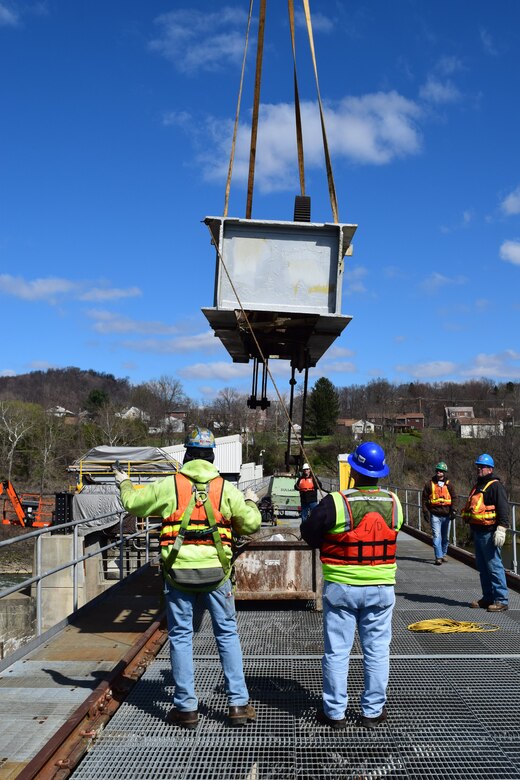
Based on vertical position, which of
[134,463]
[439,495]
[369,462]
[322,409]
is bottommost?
[439,495]

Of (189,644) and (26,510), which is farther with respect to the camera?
(26,510)

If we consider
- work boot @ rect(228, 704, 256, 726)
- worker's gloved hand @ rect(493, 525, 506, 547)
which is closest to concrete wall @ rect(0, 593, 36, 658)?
worker's gloved hand @ rect(493, 525, 506, 547)

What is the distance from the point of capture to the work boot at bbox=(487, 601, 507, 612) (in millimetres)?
7793

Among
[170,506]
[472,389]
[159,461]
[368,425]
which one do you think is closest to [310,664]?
[170,506]

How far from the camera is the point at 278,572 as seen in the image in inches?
300

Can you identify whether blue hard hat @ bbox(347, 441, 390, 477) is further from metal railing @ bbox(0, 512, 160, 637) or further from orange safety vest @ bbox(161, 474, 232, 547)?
metal railing @ bbox(0, 512, 160, 637)

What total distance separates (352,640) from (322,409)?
238ft

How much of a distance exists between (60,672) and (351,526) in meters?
3.25

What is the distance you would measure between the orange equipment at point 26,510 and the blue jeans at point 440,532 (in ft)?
83.4

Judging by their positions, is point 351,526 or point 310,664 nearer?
point 351,526

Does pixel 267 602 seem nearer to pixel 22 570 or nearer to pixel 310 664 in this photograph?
pixel 310 664

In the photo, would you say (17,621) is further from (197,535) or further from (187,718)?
(197,535)

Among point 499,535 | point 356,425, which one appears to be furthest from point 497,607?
point 356,425

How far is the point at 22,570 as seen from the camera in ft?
129
